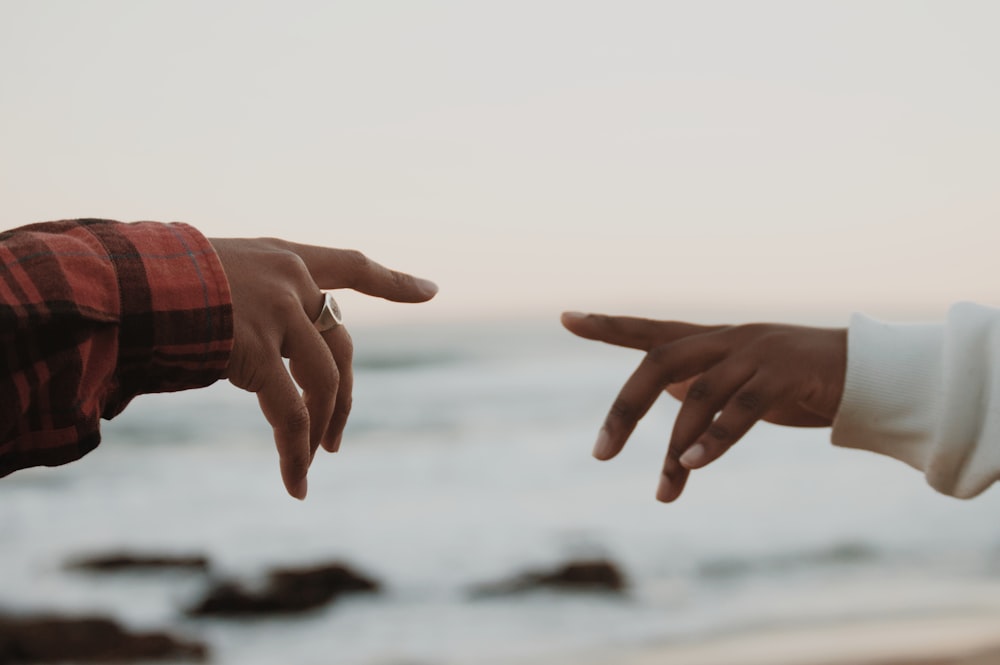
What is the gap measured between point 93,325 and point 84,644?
12.9 ft

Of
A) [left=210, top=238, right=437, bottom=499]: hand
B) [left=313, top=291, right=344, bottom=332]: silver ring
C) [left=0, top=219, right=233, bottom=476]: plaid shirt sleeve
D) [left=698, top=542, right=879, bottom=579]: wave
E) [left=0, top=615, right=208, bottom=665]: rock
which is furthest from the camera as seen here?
[left=698, top=542, right=879, bottom=579]: wave

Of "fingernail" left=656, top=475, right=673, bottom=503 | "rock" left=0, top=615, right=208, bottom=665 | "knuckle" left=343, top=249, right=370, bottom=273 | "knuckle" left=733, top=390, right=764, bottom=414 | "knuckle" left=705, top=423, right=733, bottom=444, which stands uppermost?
"knuckle" left=343, top=249, right=370, bottom=273

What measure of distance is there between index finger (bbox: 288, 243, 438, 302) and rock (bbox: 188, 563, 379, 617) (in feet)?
12.5

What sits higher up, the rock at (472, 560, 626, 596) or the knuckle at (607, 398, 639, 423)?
the knuckle at (607, 398, 639, 423)

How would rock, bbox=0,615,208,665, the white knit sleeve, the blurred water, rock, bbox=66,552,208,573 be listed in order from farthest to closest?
1. rock, bbox=66,552,208,573
2. the blurred water
3. rock, bbox=0,615,208,665
4. the white knit sleeve

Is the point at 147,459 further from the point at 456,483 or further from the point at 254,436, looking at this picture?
the point at 456,483

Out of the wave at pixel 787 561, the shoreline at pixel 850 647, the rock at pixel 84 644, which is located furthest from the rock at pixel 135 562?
the wave at pixel 787 561

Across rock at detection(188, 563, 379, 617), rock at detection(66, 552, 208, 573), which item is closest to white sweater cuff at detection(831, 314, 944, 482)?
rock at detection(188, 563, 379, 617)

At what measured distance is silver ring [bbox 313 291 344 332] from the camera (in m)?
1.58

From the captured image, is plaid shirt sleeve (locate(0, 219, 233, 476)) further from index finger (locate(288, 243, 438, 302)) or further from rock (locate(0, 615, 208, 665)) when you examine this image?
rock (locate(0, 615, 208, 665))

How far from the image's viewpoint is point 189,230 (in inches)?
56.2

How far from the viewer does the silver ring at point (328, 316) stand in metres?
1.58

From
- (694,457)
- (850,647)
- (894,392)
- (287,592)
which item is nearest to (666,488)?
(694,457)

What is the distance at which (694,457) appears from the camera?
5.23ft
